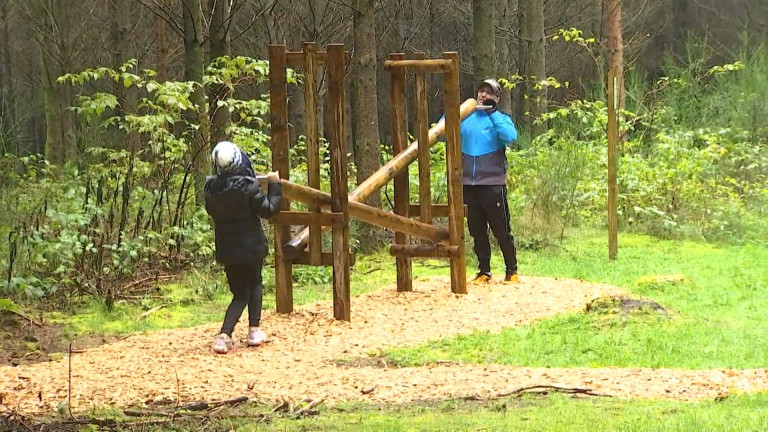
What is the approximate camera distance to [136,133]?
1377 cm

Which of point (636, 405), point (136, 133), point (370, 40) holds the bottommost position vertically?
point (636, 405)

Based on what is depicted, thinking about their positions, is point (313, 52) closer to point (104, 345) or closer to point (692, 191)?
point (104, 345)

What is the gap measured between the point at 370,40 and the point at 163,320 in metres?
4.81

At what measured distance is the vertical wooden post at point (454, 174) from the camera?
10156 millimetres

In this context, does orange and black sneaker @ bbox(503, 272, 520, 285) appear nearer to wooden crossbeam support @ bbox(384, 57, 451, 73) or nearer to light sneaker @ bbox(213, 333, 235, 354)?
wooden crossbeam support @ bbox(384, 57, 451, 73)

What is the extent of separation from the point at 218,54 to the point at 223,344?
7.10 meters

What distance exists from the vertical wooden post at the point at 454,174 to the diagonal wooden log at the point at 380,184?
0.28m

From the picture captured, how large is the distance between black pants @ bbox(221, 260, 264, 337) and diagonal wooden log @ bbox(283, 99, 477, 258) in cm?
92

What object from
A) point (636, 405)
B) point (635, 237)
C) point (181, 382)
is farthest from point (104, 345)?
point (635, 237)

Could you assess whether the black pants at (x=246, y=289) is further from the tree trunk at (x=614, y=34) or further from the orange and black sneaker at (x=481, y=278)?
the tree trunk at (x=614, y=34)

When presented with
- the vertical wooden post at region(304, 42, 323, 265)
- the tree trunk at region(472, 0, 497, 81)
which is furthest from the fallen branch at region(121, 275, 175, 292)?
the tree trunk at region(472, 0, 497, 81)

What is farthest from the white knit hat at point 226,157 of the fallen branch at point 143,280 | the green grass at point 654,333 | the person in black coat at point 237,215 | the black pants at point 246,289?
the fallen branch at point 143,280

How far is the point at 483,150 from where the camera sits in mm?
10695

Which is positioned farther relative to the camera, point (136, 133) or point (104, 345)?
point (136, 133)
